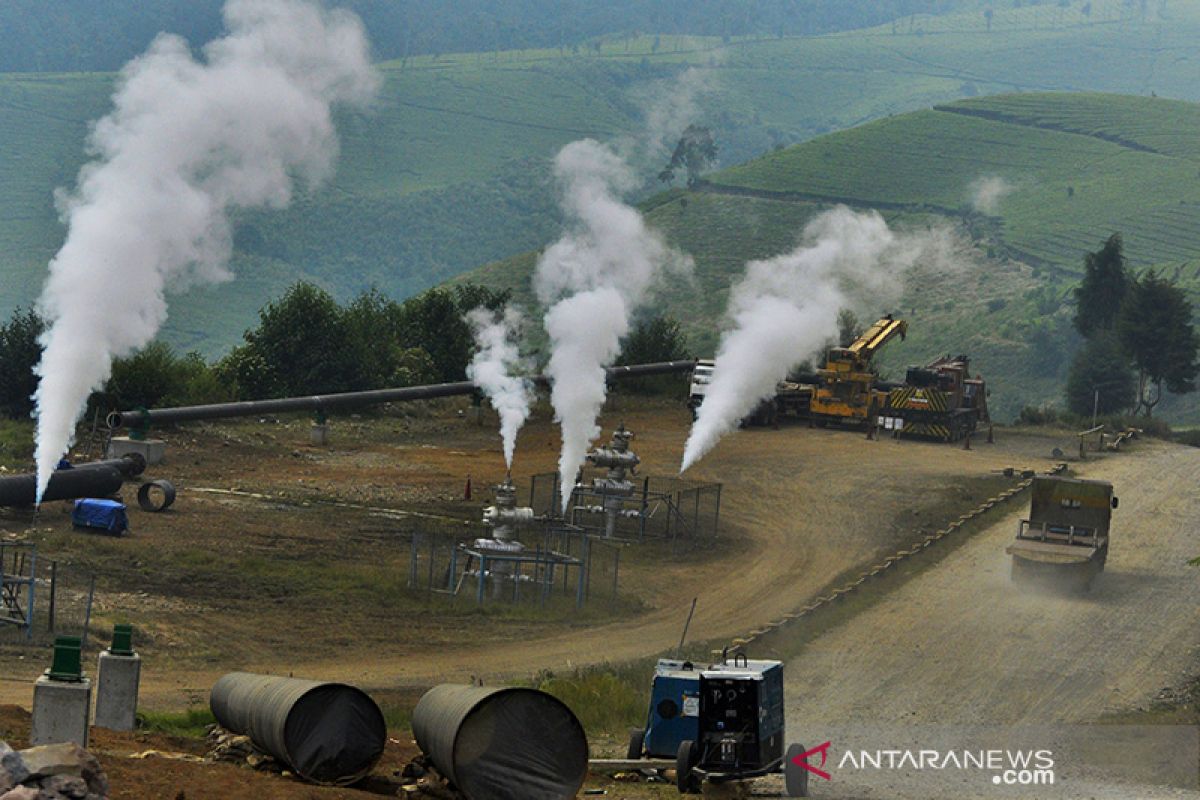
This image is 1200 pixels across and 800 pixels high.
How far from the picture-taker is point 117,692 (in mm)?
27906

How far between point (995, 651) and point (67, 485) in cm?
2554

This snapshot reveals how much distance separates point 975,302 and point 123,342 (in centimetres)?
12908

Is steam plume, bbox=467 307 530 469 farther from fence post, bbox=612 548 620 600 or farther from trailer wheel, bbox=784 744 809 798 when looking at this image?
→ trailer wheel, bbox=784 744 809 798

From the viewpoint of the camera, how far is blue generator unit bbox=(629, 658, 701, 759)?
28875 mm

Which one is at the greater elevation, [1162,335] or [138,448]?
[1162,335]

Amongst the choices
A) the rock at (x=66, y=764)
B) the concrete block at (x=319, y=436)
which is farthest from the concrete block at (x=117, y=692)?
the concrete block at (x=319, y=436)

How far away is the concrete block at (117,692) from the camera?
27641mm

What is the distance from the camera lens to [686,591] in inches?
1938

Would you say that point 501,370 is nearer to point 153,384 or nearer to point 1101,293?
point 153,384

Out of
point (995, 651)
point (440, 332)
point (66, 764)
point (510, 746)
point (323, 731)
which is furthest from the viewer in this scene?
point (440, 332)

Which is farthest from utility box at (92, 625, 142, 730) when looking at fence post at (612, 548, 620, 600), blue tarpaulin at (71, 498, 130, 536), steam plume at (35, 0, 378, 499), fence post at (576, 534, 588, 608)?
steam plume at (35, 0, 378, 499)

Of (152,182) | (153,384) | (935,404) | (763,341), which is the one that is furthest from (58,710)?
(935,404)

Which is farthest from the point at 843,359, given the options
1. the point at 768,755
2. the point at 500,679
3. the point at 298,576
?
the point at 768,755

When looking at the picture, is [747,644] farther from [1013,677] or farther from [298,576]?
[298,576]
